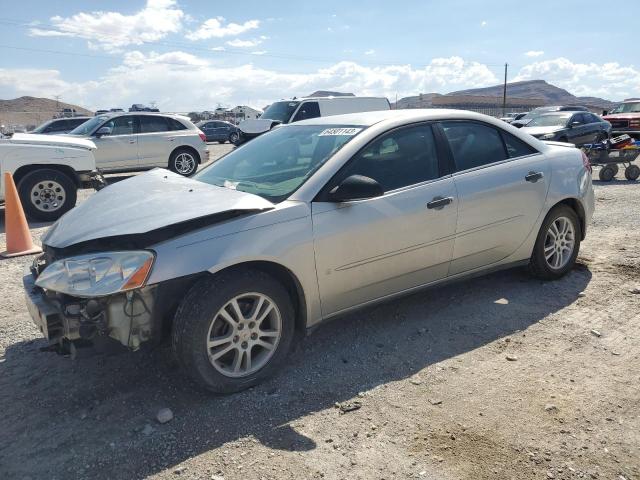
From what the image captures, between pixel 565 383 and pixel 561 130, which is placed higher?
pixel 561 130

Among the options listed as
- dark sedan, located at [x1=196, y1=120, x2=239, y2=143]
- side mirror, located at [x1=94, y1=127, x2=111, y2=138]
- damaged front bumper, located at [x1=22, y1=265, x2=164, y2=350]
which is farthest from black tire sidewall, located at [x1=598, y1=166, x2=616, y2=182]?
dark sedan, located at [x1=196, y1=120, x2=239, y2=143]

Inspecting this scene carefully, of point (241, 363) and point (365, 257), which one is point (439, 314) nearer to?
point (365, 257)

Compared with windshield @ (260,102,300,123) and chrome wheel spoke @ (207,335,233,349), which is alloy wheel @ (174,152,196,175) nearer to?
windshield @ (260,102,300,123)

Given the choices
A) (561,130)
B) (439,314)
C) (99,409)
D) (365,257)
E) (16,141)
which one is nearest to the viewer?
A: (99,409)

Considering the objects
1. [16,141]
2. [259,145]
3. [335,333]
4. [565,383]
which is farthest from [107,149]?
[565,383]

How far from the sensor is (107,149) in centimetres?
1225

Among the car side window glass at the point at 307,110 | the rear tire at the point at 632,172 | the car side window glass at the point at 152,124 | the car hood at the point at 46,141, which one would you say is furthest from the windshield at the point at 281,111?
the rear tire at the point at 632,172

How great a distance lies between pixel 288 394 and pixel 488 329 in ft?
5.55

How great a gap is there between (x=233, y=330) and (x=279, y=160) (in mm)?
1433

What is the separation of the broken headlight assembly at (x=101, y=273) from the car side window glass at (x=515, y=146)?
3116 mm

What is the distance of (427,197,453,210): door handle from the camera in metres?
3.78

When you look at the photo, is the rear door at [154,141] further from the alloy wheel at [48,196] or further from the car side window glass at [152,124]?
the alloy wheel at [48,196]

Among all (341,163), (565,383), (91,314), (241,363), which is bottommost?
(565,383)

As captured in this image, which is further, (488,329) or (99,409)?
(488,329)
